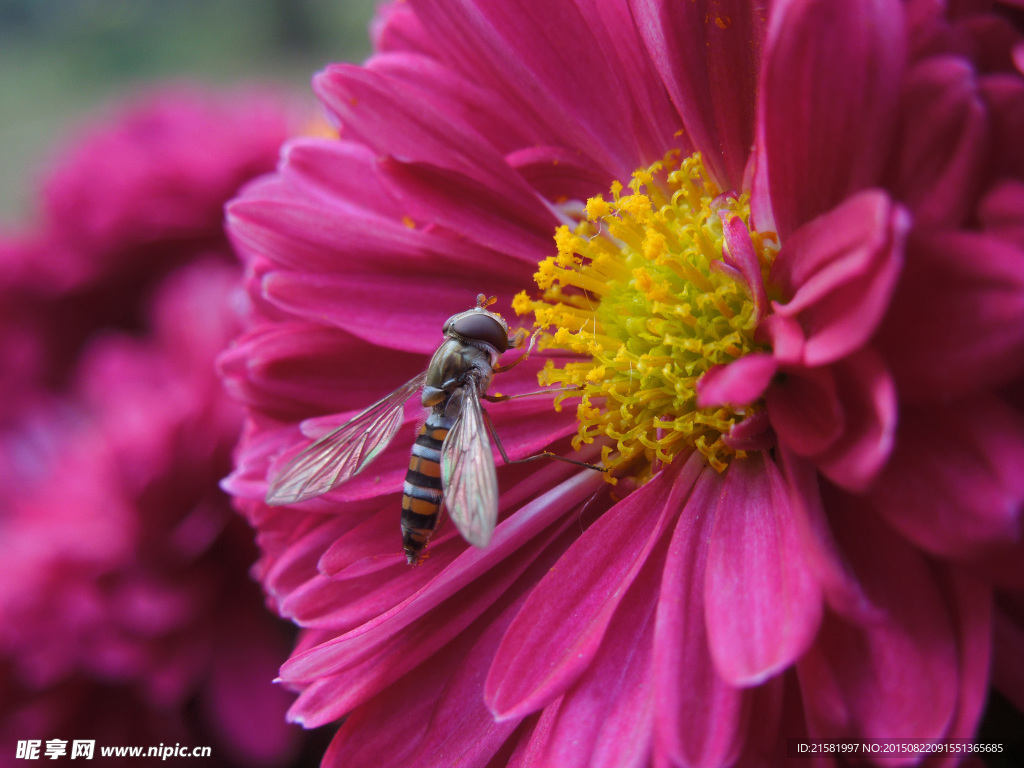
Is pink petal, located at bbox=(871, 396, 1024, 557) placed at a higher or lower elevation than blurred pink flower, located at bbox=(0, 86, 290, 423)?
lower

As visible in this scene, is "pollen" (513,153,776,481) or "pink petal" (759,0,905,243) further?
"pollen" (513,153,776,481)

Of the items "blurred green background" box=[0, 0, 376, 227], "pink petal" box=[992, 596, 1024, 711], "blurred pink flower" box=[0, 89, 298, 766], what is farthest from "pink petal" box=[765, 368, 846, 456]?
"blurred green background" box=[0, 0, 376, 227]

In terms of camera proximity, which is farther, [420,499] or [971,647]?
[420,499]

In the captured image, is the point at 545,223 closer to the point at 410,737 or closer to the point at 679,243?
the point at 679,243

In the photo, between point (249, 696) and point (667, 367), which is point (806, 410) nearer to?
point (667, 367)

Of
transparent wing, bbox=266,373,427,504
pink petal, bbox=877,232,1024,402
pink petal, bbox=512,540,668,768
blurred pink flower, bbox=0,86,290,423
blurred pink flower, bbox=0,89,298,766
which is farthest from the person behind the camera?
blurred pink flower, bbox=0,86,290,423

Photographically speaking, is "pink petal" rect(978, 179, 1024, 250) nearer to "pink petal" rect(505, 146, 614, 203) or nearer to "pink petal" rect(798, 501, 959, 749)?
"pink petal" rect(798, 501, 959, 749)

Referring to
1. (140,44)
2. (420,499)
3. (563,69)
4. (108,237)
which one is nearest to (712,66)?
(563,69)

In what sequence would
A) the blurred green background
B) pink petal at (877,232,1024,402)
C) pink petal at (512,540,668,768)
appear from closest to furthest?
1. pink petal at (877,232,1024,402)
2. pink petal at (512,540,668,768)
3. the blurred green background
